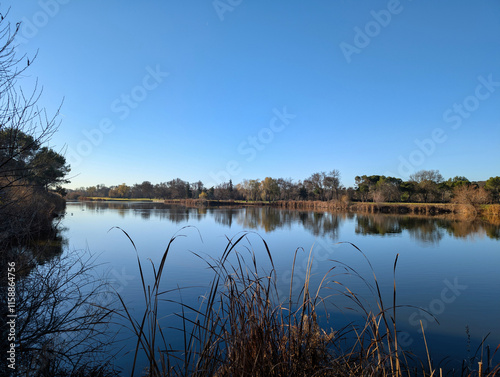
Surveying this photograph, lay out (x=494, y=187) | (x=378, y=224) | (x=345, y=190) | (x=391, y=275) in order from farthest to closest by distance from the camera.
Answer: (x=345, y=190) < (x=494, y=187) < (x=378, y=224) < (x=391, y=275)

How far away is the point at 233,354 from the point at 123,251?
10.2 metres

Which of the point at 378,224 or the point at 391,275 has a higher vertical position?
the point at 378,224

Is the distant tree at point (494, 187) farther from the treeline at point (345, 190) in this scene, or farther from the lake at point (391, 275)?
the lake at point (391, 275)

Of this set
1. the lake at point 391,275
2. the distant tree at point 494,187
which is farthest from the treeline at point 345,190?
the lake at point 391,275

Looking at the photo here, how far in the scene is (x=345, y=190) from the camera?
52000mm

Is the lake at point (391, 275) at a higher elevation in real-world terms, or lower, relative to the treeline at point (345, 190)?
lower

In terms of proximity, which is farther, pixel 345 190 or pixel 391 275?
pixel 345 190

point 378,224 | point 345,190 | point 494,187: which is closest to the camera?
point 378,224

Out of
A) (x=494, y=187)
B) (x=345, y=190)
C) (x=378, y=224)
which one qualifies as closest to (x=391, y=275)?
(x=378, y=224)

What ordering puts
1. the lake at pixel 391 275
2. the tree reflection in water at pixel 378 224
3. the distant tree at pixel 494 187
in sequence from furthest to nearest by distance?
the distant tree at pixel 494 187
the tree reflection in water at pixel 378 224
the lake at pixel 391 275

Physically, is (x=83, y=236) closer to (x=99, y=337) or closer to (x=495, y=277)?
(x=99, y=337)

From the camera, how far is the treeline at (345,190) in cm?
3578

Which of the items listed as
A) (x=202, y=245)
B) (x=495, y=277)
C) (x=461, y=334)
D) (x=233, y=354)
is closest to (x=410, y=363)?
(x=461, y=334)

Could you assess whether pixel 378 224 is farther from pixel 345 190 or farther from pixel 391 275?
pixel 345 190
